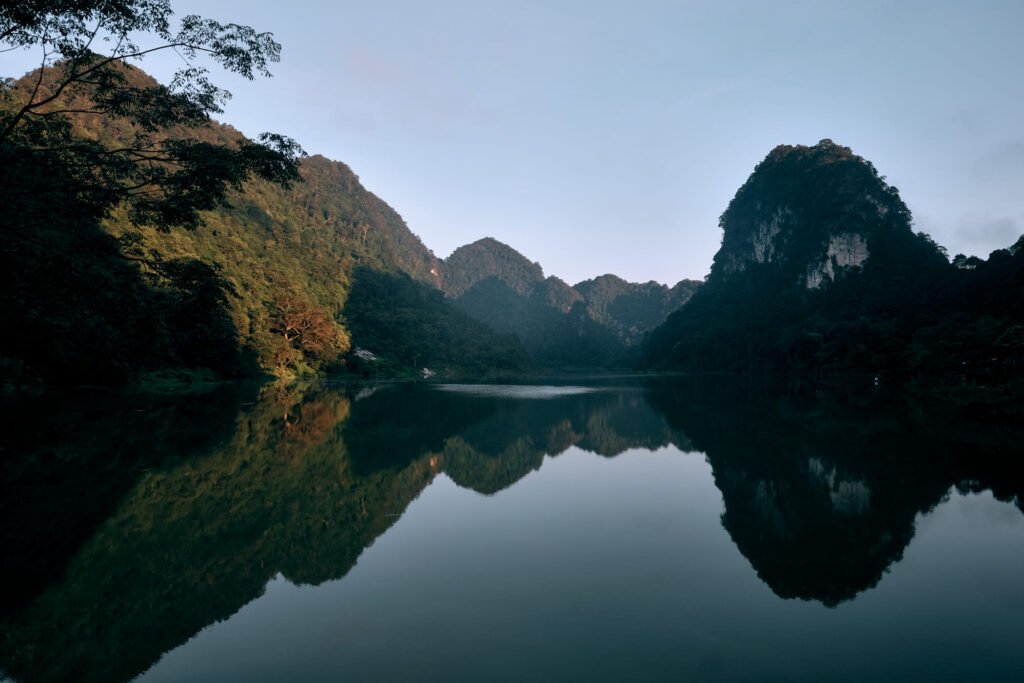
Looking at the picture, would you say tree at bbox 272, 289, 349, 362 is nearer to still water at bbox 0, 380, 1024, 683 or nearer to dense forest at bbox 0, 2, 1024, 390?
dense forest at bbox 0, 2, 1024, 390

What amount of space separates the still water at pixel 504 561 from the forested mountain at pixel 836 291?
3406 cm

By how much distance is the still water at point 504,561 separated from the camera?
5246mm

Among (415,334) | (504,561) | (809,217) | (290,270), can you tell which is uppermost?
(809,217)

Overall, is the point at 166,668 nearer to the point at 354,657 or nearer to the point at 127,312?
the point at 354,657

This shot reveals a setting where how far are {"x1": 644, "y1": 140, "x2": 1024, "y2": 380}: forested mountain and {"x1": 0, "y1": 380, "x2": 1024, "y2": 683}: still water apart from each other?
34060 mm

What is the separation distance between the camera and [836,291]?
97.3 meters

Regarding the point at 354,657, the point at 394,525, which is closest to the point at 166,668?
the point at 354,657

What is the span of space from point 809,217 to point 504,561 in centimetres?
13968

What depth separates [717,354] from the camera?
341ft

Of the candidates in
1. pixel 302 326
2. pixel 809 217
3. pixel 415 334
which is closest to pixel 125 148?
pixel 302 326

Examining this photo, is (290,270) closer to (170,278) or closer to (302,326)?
(302,326)

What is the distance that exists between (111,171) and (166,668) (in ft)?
41.5

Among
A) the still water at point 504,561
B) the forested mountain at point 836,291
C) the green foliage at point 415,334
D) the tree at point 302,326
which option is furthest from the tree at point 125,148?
the green foliage at point 415,334

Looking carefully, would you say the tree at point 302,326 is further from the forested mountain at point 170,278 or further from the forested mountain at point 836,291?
the forested mountain at point 836,291
